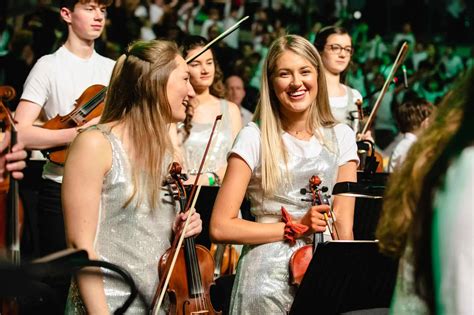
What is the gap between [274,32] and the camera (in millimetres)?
11570

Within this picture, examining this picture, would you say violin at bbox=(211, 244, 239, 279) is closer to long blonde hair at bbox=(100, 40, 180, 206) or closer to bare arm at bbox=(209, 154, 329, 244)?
bare arm at bbox=(209, 154, 329, 244)

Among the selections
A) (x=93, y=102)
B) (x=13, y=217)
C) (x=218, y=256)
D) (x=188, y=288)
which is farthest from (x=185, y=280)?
(x=218, y=256)

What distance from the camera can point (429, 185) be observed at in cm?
170

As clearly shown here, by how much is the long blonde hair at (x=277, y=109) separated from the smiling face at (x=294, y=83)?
2 centimetres

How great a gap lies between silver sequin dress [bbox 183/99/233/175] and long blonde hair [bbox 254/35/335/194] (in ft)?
5.75

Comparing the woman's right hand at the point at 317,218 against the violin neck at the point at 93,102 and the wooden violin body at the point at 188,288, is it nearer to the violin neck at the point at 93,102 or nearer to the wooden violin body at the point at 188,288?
the wooden violin body at the point at 188,288

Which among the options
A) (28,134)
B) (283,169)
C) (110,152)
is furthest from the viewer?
(28,134)

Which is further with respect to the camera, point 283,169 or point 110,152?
point 283,169

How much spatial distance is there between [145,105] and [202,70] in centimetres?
226

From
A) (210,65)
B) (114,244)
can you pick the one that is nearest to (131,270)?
(114,244)

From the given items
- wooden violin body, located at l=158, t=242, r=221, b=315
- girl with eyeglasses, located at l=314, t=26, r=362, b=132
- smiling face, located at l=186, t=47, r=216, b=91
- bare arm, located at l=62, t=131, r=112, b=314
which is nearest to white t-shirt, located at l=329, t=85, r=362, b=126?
girl with eyeglasses, located at l=314, t=26, r=362, b=132

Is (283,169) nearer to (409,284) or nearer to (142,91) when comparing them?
(142,91)

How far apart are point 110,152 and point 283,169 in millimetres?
686

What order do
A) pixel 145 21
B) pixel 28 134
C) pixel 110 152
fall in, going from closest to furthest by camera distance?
pixel 110 152
pixel 28 134
pixel 145 21
